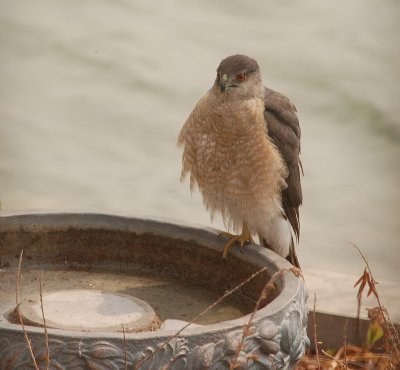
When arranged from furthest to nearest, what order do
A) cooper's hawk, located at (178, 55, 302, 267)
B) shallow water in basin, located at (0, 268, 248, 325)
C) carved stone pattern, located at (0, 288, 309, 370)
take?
cooper's hawk, located at (178, 55, 302, 267) < shallow water in basin, located at (0, 268, 248, 325) < carved stone pattern, located at (0, 288, 309, 370)

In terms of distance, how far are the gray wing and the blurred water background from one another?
1297mm

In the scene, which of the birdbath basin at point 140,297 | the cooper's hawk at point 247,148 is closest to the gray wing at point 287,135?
the cooper's hawk at point 247,148

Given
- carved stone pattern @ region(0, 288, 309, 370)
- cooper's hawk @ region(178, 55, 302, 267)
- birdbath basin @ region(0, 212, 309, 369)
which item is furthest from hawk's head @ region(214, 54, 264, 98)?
carved stone pattern @ region(0, 288, 309, 370)

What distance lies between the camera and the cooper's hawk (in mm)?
4062

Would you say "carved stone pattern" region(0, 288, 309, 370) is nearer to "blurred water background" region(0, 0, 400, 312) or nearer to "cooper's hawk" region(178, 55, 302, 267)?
"cooper's hawk" region(178, 55, 302, 267)

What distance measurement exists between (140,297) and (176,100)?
12.3ft

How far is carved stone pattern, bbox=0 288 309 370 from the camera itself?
103 inches

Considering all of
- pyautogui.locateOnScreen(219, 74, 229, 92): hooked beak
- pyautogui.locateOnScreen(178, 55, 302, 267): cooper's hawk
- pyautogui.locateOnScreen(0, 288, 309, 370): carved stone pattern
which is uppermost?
pyautogui.locateOnScreen(219, 74, 229, 92): hooked beak

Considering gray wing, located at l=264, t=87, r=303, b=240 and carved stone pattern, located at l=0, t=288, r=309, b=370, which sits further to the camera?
gray wing, located at l=264, t=87, r=303, b=240

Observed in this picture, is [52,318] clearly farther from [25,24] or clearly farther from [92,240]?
[25,24]

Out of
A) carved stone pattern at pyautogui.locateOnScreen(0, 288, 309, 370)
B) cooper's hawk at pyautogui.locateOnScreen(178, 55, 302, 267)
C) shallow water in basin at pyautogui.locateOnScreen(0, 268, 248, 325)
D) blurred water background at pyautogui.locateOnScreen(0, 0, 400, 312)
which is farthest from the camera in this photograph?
blurred water background at pyautogui.locateOnScreen(0, 0, 400, 312)

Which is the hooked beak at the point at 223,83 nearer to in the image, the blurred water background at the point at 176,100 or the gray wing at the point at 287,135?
the gray wing at the point at 287,135

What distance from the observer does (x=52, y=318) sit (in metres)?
3.08

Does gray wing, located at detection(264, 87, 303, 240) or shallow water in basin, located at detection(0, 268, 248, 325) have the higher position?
gray wing, located at detection(264, 87, 303, 240)
